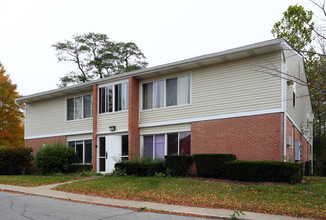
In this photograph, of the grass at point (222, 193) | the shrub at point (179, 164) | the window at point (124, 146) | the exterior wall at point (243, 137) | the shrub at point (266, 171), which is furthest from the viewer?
the window at point (124, 146)

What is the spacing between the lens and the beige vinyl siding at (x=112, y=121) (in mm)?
17920

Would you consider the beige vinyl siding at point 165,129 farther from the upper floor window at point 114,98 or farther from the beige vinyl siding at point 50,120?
the beige vinyl siding at point 50,120

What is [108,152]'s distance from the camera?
60.3 ft

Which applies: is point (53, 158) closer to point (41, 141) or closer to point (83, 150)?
point (83, 150)

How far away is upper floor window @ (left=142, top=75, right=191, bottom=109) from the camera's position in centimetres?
1630

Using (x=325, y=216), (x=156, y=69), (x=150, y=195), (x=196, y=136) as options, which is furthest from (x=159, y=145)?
(x=325, y=216)

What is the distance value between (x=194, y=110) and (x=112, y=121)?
512cm

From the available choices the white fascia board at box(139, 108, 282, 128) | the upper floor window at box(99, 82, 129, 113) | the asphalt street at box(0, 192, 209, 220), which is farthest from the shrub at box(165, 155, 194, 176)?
the asphalt street at box(0, 192, 209, 220)

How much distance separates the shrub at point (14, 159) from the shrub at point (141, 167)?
7.13 meters

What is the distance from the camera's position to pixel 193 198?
10336mm

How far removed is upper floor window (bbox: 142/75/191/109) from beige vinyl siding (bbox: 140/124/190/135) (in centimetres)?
110

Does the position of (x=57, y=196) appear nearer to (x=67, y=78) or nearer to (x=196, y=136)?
(x=196, y=136)

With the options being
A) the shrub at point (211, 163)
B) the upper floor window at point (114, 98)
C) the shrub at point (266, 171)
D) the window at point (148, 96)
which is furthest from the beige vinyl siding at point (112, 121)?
the shrub at point (266, 171)

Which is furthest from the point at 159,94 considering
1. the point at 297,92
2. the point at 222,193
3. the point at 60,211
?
the point at 60,211
